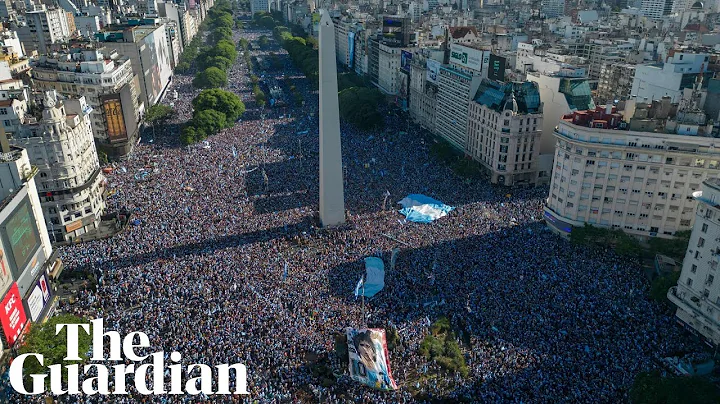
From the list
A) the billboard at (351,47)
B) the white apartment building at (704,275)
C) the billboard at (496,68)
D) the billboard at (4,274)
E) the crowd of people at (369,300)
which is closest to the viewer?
the crowd of people at (369,300)

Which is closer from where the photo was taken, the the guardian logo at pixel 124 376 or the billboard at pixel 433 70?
the the guardian logo at pixel 124 376

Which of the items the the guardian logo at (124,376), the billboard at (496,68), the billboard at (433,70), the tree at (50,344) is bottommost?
the the guardian logo at (124,376)

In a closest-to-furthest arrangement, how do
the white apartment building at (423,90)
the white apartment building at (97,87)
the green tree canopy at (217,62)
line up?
the white apartment building at (97,87) < the white apartment building at (423,90) < the green tree canopy at (217,62)

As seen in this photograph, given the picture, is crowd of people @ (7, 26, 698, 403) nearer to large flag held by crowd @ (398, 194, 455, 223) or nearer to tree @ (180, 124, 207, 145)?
large flag held by crowd @ (398, 194, 455, 223)

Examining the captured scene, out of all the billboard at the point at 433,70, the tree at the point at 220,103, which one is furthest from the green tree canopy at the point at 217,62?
the billboard at the point at 433,70

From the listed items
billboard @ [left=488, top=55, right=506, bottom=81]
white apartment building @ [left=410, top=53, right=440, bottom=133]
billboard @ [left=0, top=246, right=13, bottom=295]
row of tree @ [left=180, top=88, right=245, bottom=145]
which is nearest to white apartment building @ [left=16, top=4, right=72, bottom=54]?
row of tree @ [left=180, top=88, right=245, bottom=145]

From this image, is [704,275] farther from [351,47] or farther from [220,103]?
[351,47]

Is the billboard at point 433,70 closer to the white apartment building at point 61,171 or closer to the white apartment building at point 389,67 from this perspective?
the white apartment building at point 389,67

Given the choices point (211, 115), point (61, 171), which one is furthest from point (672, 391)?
point (211, 115)
